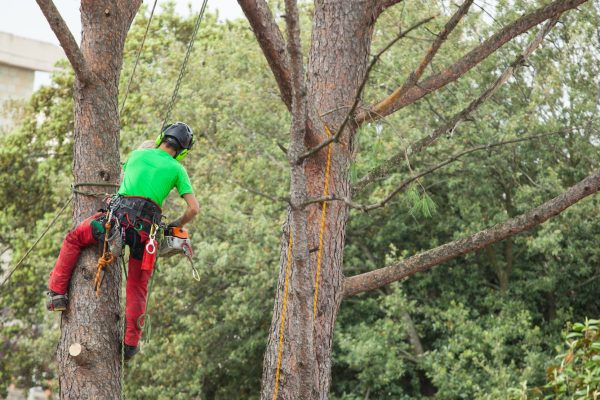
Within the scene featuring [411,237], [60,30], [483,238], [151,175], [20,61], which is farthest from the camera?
[20,61]

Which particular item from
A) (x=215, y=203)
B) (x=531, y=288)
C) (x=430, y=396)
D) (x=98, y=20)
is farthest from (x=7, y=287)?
(x=98, y=20)

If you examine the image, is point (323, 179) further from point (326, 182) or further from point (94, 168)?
point (94, 168)

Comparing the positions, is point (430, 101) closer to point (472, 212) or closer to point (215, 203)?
point (472, 212)

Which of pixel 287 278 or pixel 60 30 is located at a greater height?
pixel 60 30

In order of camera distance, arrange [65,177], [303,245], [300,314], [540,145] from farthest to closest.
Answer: [65,177]
[540,145]
[300,314]
[303,245]

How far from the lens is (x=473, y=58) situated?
17.4ft

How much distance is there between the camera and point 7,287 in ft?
60.5

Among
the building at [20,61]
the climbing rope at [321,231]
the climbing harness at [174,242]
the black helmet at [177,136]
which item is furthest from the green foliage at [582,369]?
the building at [20,61]

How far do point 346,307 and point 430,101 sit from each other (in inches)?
125

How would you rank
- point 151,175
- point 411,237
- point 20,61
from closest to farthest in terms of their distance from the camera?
point 151,175
point 411,237
point 20,61

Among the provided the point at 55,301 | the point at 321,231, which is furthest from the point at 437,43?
the point at 55,301

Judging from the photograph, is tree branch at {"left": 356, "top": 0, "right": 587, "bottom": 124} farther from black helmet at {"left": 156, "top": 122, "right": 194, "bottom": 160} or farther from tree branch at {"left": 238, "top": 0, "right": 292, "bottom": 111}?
black helmet at {"left": 156, "top": 122, "right": 194, "bottom": 160}

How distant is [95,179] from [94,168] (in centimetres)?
6

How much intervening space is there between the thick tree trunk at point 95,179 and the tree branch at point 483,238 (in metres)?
1.28
